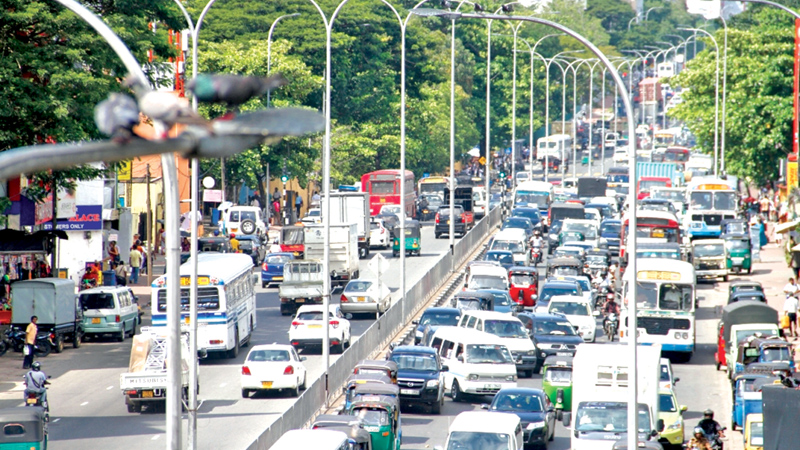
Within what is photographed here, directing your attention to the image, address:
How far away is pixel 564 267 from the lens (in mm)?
49156

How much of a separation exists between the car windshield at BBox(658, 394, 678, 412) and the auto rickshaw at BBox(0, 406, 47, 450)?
1248 centimetres

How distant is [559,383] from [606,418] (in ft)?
18.3

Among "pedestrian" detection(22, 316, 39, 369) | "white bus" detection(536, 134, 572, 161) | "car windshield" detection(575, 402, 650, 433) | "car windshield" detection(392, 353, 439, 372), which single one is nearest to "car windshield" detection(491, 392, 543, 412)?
"car windshield" detection(575, 402, 650, 433)

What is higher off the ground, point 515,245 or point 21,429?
point 515,245

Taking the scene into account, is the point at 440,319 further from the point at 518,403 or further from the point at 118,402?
the point at 118,402

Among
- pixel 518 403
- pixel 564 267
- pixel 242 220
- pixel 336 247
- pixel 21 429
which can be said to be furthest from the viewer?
pixel 242 220

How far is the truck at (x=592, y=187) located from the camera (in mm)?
81188

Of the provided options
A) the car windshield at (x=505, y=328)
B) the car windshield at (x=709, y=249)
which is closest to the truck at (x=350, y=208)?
the car windshield at (x=709, y=249)

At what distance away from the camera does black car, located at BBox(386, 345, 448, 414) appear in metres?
29.7

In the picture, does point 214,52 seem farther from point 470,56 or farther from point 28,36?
point 470,56

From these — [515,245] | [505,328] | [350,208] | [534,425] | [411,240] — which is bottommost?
[534,425]

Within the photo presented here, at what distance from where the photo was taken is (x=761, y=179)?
7656cm

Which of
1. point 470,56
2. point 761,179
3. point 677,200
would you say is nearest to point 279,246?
point 677,200

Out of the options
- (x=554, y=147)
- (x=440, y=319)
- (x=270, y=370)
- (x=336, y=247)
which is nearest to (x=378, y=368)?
(x=270, y=370)
